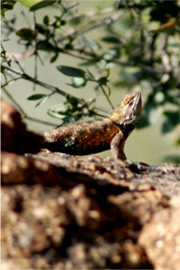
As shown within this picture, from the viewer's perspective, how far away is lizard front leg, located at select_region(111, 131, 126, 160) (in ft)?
11.5

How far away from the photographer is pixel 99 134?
3.72 m

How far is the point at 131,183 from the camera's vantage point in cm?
244

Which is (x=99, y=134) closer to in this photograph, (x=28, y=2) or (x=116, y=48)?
(x=28, y=2)

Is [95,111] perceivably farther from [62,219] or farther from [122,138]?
[62,219]

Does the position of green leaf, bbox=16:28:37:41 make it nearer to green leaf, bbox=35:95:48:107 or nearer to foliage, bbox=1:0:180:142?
foliage, bbox=1:0:180:142

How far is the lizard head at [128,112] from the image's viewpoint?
396 centimetres

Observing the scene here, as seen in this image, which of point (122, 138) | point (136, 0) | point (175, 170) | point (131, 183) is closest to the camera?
point (131, 183)

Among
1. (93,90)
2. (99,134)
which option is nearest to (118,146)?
(99,134)

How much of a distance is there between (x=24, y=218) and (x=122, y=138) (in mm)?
1788

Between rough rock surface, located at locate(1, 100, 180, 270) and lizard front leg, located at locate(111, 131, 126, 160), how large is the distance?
1.21 meters

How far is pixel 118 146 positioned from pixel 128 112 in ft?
1.31

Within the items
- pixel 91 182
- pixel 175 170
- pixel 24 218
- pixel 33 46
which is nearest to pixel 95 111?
pixel 33 46

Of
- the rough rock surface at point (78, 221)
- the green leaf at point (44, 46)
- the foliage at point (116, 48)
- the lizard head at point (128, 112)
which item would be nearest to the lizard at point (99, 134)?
the lizard head at point (128, 112)

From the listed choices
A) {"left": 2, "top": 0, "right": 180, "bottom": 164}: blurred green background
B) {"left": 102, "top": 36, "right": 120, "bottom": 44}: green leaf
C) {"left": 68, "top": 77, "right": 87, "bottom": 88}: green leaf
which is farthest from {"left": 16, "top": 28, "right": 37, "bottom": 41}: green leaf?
{"left": 102, "top": 36, "right": 120, "bottom": 44}: green leaf
